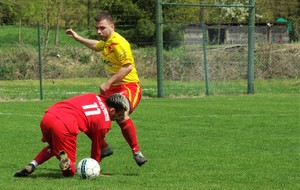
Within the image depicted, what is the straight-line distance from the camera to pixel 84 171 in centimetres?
823

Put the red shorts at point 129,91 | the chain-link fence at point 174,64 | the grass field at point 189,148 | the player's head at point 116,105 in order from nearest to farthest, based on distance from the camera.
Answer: the grass field at point 189,148 < the player's head at point 116,105 < the red shorts at point 129,91 < the chain-link fence at point 174,64

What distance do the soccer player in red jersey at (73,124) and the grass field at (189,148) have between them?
0.22m

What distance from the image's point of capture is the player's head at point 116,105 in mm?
8414

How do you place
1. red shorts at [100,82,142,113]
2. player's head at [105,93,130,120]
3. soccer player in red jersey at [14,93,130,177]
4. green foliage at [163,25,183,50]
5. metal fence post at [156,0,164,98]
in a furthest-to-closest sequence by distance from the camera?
green foliage at [163,25,183,50], metal fence post at [156,0,164,98], red shorts at [100,82,142,113], player's head at [105,93,130,120], soccer player in red jersey at [14,93,130,177]

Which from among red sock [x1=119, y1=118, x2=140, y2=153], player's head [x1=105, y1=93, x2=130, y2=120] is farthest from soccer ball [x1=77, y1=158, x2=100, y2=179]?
red sock [x1=119, y1=118, x2=140, y2=153]

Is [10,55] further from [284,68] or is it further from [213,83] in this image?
[284,68]

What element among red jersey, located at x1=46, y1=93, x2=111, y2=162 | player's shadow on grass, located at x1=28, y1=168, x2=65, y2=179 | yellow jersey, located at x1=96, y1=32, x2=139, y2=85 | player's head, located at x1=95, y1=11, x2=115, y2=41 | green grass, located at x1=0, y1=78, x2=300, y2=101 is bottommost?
green grass, located at x1=0, y1=78, x2=300, y2=101

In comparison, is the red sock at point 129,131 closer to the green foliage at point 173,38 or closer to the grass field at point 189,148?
the grass field at point 189,148

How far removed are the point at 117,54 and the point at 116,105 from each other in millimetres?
1047

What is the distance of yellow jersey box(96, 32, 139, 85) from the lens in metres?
9.23

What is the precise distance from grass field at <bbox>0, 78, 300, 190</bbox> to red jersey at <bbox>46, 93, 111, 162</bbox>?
1.77 ft

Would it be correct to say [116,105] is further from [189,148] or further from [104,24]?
[189,148]

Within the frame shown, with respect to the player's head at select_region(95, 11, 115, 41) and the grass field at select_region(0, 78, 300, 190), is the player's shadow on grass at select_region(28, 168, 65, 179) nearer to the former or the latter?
the grass field at select_region(0, 78, 300, 190)

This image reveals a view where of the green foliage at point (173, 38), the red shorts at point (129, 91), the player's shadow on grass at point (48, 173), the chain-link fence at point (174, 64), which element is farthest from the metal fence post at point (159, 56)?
the player's shadow on grass at point (48, 173)
